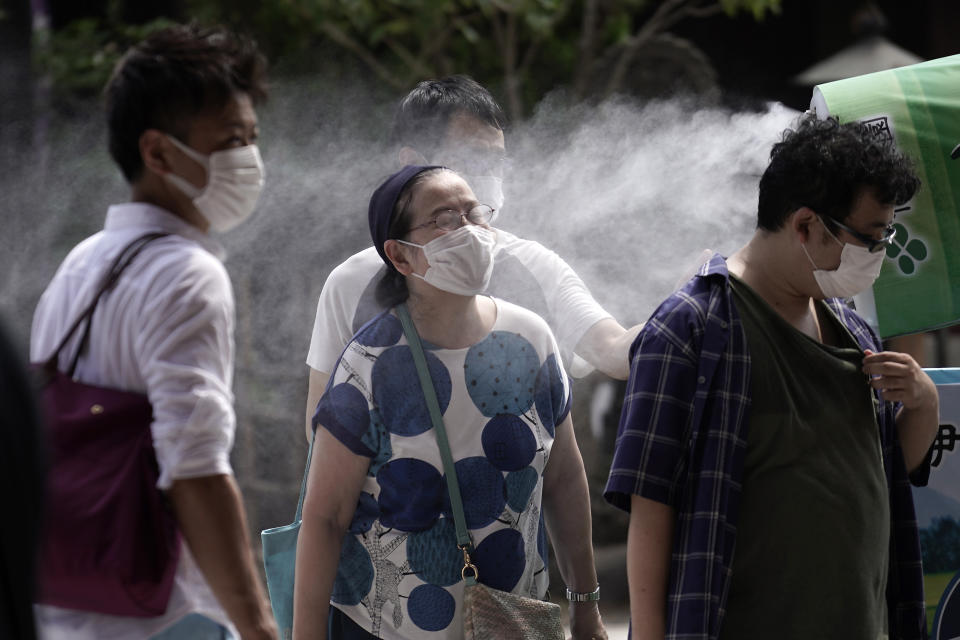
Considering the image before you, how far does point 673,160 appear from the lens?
3.84 meters

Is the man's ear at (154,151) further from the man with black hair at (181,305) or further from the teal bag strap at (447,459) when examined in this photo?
the teal bag strap at (447,459)

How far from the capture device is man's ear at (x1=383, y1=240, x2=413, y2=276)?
2637 millimetres

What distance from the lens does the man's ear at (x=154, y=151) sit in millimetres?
2035

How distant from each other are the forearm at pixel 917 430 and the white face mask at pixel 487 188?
3.71 feet

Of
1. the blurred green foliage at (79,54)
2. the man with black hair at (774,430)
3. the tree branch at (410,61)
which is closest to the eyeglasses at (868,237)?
the man with black hair at (774,430)

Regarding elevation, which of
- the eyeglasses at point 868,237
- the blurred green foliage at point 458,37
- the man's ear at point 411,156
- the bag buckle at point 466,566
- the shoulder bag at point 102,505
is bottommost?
the bag buckle at point 466,566

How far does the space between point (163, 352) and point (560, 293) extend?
4.44 ft

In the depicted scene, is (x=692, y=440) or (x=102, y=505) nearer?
(x=102, y=505)

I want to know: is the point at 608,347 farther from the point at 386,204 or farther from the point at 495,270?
the point at 386,204

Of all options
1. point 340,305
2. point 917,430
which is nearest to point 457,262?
point 340,305

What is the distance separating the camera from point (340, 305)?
9.29 ft

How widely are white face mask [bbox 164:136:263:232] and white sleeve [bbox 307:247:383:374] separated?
70 cm

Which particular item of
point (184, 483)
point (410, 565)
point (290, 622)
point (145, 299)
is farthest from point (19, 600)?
point (290, 622)

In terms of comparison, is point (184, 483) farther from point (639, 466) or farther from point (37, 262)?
point (37, 262)
